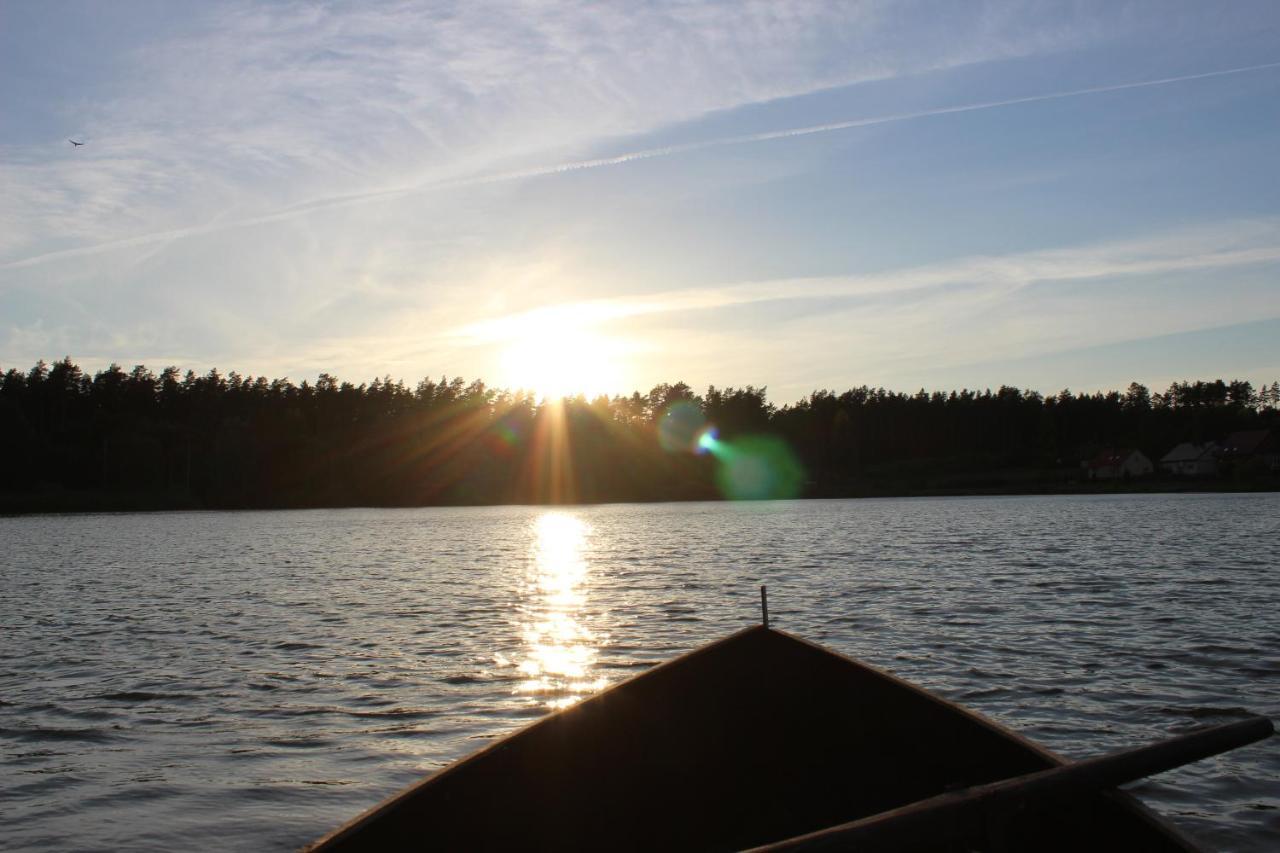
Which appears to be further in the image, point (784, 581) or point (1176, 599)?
point (784, 581)

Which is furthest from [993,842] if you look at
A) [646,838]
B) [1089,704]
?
[1089,704]

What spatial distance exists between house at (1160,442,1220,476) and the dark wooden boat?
660 feet

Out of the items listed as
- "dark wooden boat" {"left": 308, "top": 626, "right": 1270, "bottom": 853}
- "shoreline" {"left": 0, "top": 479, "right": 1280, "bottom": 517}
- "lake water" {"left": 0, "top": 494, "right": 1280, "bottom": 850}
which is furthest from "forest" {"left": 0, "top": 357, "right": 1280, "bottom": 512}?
"dark wooden boat" {"left": 308, "top": 626, "right": 1270, "bottom": 853}

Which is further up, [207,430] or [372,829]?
[207,430]

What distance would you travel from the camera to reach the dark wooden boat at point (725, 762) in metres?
7.63

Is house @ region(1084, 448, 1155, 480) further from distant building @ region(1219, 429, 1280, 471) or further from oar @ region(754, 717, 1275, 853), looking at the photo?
oar @ region(754, 717, 1275, 853)

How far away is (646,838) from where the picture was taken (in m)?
8.24

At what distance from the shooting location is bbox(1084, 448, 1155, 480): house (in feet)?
621

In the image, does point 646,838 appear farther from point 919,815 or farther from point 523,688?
point 523,688

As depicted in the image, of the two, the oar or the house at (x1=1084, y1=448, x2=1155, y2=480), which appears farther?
the house at (x1=1084, y1=448, x2=1155, y2=480)

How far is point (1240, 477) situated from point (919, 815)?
18273cm

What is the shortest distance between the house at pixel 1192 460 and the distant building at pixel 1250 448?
198cm

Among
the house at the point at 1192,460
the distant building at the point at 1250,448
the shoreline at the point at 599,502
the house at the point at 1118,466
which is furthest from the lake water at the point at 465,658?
the house at the point at 1192,460

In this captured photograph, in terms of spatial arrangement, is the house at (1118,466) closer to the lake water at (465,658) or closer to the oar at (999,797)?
the lake water at (465,658)
